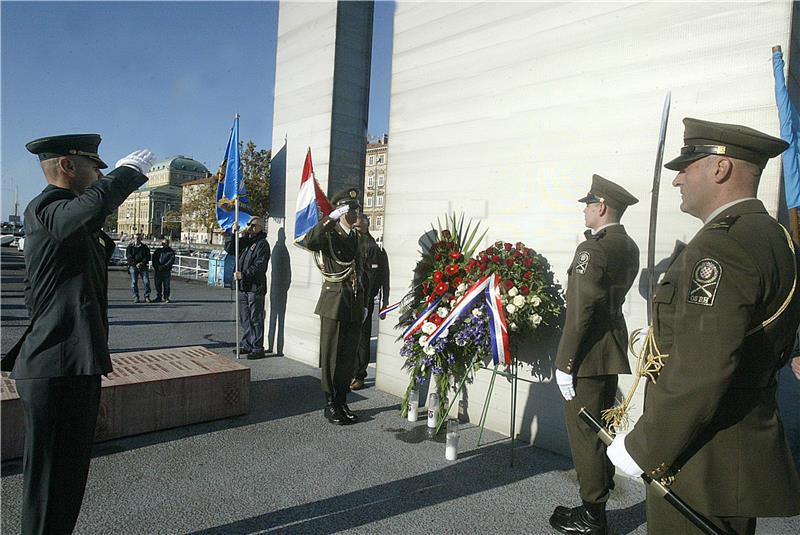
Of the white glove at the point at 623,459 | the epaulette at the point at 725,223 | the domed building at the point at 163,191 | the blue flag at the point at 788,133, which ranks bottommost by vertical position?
the white glove at the point at 623,459

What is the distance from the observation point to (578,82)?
4.43m

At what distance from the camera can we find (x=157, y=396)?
4551mm

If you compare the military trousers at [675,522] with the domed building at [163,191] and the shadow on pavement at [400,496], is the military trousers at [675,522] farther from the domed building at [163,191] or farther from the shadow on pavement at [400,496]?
the domed building at [163,191]

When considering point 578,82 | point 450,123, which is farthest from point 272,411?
point 578,82

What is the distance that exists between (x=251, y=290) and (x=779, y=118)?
21.8ft

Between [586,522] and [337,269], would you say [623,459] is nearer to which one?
[586,522]

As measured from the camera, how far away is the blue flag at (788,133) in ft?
10.4

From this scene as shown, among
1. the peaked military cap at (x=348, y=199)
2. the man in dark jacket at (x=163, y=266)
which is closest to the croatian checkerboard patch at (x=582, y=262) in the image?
the peaked military cap at (x=348, y=199)

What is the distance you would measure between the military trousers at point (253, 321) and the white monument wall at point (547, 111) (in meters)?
2.48

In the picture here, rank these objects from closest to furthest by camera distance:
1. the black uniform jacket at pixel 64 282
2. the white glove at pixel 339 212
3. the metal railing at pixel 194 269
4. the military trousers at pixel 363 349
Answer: the black uniform jacket at pixel 64 282, the white glove at pixel 339 212, the military trousers at pixel 363 349, the metal railing at pixel 194 269

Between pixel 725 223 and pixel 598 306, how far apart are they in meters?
1.53

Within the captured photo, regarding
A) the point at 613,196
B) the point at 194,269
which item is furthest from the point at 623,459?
the point at 194,269

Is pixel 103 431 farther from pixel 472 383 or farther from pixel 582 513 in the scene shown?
pixel 582 513

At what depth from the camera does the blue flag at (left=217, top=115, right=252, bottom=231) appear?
777 centimetres
